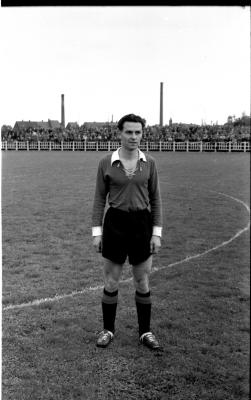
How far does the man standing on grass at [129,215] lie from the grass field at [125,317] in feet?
1.06

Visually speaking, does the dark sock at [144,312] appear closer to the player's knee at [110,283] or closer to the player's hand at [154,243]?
the player's knee at [110,283]

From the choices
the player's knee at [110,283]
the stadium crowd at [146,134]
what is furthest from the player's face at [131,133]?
the stadium crowd at [146,134]

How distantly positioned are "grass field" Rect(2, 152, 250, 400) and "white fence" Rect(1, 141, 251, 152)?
27.4 meters

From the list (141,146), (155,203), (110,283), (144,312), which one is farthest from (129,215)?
(141,146)

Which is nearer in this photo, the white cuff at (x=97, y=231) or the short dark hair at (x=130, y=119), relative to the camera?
the short dark hair at (x=130, y=119)

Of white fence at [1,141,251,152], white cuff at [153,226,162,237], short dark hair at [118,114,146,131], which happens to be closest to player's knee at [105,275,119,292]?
white cuff at [153,226,162,237]

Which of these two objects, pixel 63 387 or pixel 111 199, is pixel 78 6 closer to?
pixel 111 199

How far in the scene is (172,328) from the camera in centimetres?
423

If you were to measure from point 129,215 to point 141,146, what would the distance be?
35.8m

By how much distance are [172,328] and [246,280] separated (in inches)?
115

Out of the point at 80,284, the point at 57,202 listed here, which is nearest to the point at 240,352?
the point at 80,284

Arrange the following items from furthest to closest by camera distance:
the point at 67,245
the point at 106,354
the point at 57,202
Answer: the point at 57,202 < the point at 67,245 < the point at 106,354

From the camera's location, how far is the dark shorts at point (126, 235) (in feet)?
12.3

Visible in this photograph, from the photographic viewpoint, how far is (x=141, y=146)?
129ft
